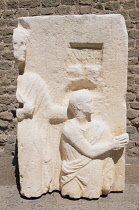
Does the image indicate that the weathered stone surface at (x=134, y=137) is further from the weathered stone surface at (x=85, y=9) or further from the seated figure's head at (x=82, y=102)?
the weathered stone surface at (x=85, y=9)

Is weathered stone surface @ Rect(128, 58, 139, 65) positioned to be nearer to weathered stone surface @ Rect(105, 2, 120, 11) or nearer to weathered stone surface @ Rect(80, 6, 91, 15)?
weathered stone surface @ Rect(105, 2, 120, 11)

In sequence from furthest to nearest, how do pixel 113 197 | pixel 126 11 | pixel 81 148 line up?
pixel 126 11 < pixel 113 197 < pixel 81 148

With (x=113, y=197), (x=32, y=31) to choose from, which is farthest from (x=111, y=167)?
(x=32, y=31)

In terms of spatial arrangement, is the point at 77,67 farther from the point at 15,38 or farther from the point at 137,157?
the point at 137,157

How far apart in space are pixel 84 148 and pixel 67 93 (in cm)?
63

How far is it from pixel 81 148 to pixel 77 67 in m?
0.86

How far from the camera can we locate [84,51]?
250cm

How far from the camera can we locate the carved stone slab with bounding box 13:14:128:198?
243cm

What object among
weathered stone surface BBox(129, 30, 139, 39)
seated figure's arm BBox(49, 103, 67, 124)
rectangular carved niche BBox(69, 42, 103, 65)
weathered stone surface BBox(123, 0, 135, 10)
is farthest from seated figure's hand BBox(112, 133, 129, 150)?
weathered stone surface BBox(123, 0, 135, 10)

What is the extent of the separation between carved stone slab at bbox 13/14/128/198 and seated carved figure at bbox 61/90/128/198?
1 centimetres

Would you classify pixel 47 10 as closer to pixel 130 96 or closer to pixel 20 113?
pixel 130 96

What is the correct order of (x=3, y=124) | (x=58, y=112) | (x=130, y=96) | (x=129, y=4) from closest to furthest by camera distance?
(x=58, y=112) < (x=129, y=4) < (x=130, y=96) < (x=3, y=124)

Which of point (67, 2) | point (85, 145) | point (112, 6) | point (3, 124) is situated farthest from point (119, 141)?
point (67, 2)

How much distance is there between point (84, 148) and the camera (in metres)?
2.42
